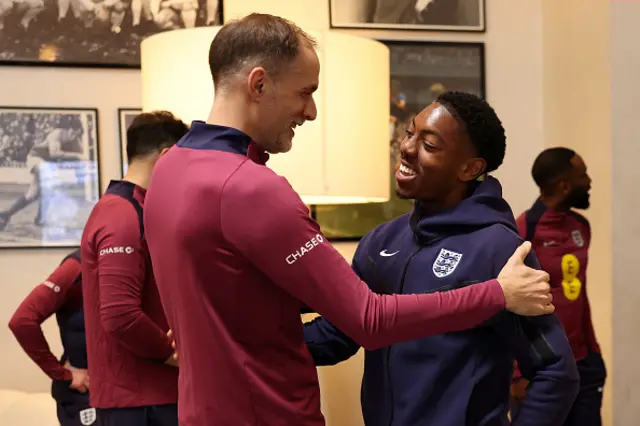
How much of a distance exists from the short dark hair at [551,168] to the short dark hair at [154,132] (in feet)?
4.34

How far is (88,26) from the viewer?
283cm

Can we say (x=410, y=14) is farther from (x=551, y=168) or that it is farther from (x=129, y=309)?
(x=129, y=309)

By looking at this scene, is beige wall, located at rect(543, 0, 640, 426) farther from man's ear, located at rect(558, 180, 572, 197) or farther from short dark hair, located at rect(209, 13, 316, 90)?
short dark hair, located at rect(209, 13, 316, 90)

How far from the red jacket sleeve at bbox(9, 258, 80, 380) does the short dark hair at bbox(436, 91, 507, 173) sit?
1351 mm

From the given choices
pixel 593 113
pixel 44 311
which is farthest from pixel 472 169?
pixel 593 113

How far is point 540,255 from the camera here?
2.41 m

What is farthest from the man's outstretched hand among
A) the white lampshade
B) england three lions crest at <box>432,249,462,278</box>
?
the white lampshade

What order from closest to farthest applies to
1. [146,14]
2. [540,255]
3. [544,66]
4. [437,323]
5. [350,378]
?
1. [437,323]
2. [350,378]
3. [540,255]
4. [146,14]
5. [544,66]

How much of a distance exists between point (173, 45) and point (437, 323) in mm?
1242

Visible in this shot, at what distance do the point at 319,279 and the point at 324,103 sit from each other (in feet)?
3.26

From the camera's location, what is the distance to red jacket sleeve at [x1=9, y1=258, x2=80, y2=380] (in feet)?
6.89

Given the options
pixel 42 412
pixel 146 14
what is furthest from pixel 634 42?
pixel 42 412

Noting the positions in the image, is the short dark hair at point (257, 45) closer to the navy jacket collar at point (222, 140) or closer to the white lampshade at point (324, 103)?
the navy jacket collar at point (222, 140)

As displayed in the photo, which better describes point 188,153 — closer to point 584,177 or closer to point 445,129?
point 445,129
